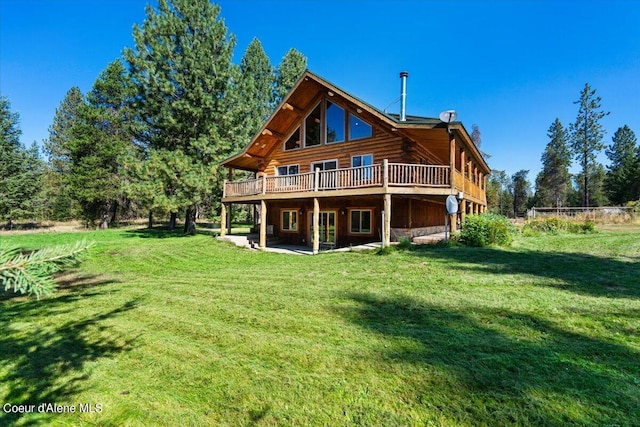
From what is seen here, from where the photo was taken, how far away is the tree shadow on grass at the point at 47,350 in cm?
316

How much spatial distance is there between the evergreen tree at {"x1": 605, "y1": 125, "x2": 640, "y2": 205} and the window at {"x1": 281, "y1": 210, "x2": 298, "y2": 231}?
52.0m

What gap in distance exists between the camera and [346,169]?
12719mm

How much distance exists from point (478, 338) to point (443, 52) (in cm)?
2665

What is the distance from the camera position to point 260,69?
37.8 metres

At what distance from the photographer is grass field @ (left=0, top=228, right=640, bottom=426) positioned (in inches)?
108

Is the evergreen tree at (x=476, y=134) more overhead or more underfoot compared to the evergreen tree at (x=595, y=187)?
more overhead

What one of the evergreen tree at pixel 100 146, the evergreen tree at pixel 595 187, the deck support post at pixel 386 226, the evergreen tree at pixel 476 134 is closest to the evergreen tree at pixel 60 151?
the evergreen tree at pixel 100 146

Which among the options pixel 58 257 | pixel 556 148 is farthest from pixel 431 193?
pixel 556 148

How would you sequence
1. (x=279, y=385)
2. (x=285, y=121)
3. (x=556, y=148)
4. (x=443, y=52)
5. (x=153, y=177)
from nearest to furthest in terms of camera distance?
(x=279, y=385) < (x=285, y=121) < (x=153, y=177) < (x=443, y=52) < (x=556, y=148)

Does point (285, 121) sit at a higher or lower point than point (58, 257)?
higher

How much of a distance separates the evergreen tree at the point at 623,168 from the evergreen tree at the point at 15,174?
240 ft

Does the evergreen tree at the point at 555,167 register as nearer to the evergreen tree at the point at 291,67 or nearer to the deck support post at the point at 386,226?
the evergreen tree at the point at 291,67

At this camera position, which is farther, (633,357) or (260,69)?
(260,69)

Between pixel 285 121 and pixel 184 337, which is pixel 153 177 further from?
pixel 184 337
